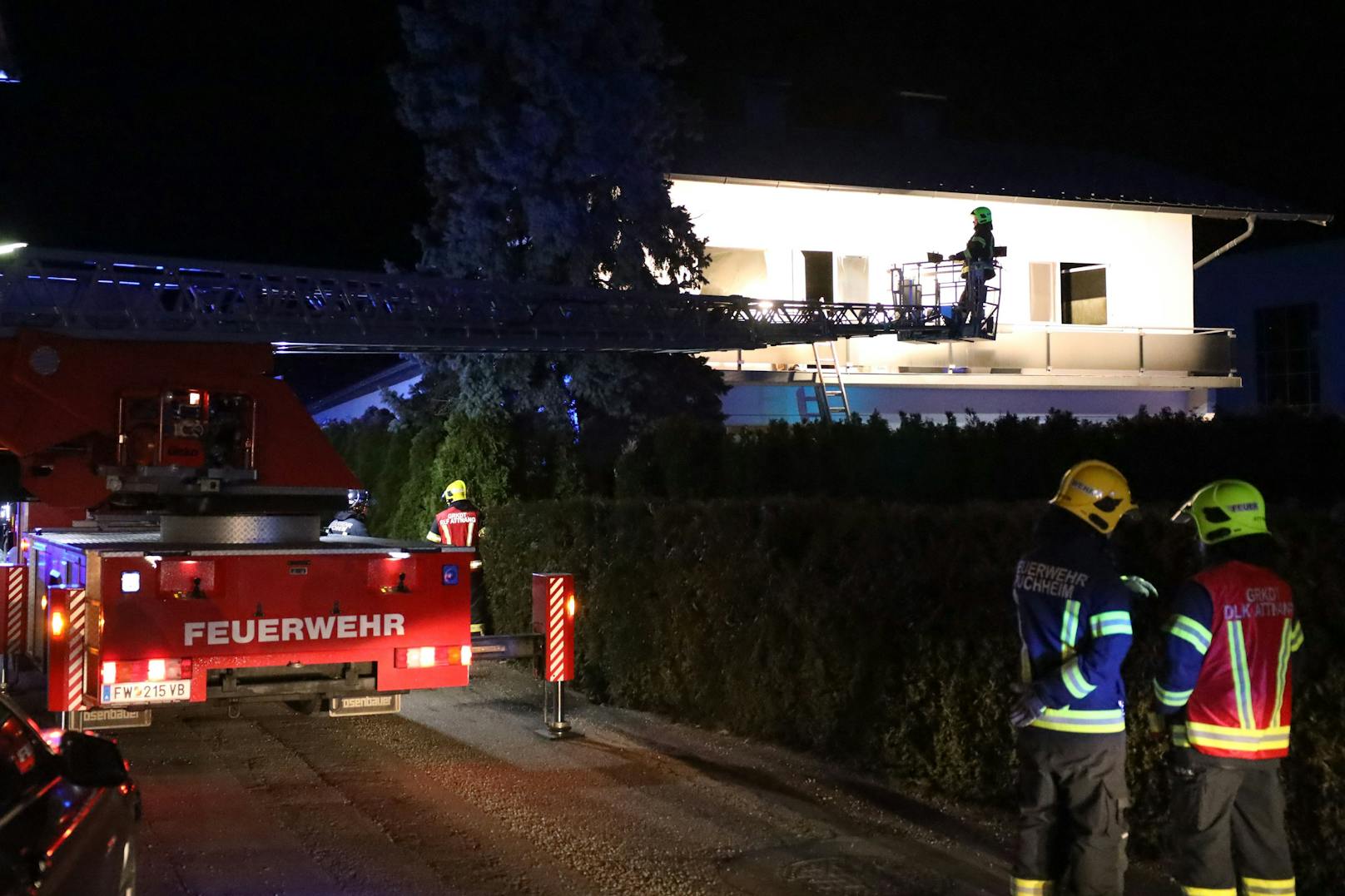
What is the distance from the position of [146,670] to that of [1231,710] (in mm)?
6623

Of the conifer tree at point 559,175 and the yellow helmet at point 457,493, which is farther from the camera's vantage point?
the conifer tree at point 559,175

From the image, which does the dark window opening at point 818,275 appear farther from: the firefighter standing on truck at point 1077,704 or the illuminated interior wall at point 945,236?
A: the firefighter standing on truck at point 1077,704

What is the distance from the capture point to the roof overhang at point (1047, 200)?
70.0 feet

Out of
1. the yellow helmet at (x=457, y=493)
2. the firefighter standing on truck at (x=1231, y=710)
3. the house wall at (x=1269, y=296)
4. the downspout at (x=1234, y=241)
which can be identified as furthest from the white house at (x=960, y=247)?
the firefighter standing on truck at (x=1231, y=710)

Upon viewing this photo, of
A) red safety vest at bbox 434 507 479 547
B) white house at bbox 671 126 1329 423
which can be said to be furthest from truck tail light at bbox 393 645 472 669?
white house at bbox 671 126 1329 423

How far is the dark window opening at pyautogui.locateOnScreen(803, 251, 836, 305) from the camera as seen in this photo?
2242cm

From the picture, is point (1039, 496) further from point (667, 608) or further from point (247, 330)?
point (247, 330)

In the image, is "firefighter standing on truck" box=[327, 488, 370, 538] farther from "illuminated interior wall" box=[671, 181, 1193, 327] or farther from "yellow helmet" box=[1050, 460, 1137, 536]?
"yellow helmet" box=[1050, 460, 1137, 536]

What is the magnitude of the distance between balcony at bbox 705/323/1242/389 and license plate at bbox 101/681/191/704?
1244 centimetres

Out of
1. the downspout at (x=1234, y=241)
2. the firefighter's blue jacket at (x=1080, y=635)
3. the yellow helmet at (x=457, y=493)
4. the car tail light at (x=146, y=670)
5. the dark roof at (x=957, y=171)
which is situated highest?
the dark roof at (x=957, y=171)

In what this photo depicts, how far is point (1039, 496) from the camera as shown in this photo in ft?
36.5

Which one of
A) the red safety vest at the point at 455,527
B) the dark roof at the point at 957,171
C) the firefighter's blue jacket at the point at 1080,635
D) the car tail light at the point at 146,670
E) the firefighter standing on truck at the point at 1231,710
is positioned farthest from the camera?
the dark roof at the point at 957,171

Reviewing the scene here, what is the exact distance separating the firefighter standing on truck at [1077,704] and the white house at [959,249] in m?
14.9

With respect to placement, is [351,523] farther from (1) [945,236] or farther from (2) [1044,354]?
(2) [1044,354]
